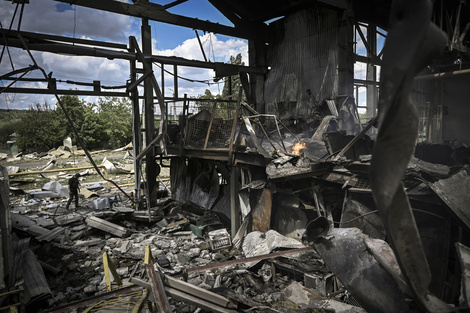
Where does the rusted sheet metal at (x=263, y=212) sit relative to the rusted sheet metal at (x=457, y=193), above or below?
below

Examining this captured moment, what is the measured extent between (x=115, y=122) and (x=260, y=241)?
31144 mm

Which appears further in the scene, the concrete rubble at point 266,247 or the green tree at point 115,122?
the green tree at point 115,122

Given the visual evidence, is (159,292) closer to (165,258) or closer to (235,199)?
(165,258)

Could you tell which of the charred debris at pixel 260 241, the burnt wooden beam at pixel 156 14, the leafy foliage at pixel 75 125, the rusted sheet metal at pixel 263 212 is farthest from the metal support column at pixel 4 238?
the leafy foliage at pixel 75 125

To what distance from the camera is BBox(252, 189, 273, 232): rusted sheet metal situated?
668cm

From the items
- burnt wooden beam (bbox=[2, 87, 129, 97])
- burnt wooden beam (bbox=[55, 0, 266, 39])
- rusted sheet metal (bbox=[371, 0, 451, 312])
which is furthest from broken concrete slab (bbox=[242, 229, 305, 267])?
burnt wooden beam (bbox=[55, 0, 266, 39])

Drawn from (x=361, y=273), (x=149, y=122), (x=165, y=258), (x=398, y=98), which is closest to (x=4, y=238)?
(x=165, y=258)

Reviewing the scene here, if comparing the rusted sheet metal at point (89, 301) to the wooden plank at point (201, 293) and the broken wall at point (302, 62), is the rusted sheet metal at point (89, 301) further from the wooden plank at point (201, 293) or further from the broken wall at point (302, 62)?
the broken wall at point (302, 62)

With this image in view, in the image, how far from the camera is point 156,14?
9523 millimetres

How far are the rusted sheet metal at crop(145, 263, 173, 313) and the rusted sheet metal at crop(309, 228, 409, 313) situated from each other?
1.40 m

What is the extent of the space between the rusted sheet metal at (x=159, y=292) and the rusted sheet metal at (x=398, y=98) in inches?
81.9

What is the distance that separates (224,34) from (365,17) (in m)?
5.74

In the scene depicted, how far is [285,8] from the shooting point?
1101 centimetres

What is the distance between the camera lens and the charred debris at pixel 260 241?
2.29 meters
